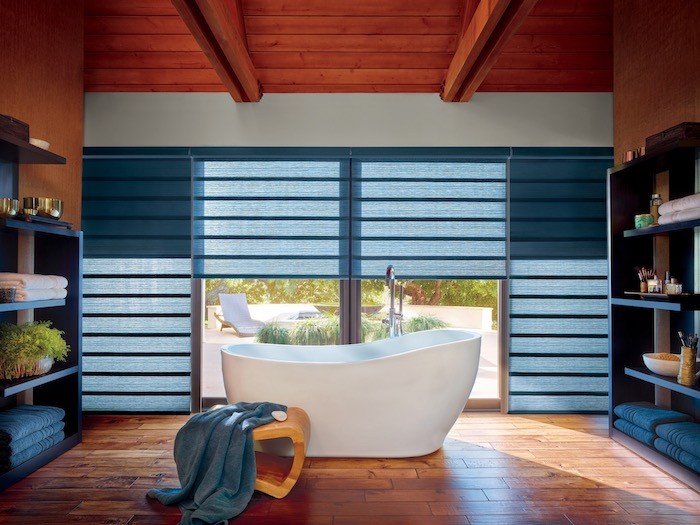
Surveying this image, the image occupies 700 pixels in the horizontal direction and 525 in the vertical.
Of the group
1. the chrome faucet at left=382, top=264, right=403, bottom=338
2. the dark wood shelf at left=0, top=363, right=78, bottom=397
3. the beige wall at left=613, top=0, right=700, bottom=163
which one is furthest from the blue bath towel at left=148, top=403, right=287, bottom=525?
the beige wall at left=613, top=0, right=700, bottom=163

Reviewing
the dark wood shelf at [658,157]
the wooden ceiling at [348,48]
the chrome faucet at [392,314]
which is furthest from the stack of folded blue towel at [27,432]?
the dark wood shelf at [658,157]

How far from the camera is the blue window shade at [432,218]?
13.6ft

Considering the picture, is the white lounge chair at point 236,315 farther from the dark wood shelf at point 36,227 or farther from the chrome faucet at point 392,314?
the dark wood shelf at point 36,227

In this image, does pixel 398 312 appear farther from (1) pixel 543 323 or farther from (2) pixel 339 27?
(2) pixel 339 27

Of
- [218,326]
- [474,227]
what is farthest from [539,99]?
[218,326]

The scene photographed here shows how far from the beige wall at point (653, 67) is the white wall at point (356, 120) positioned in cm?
39

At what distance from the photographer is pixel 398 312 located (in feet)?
13.5

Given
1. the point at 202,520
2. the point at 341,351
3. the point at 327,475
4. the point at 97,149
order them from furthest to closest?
the point at 97,149
the point at 341,351
the point at 327,475
the point at 202,520

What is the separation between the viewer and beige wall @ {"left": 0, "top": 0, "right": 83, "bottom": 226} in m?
3.16

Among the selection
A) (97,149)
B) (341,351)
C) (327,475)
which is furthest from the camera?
(97,149)

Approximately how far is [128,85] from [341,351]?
260cm

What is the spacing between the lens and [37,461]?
2.94m

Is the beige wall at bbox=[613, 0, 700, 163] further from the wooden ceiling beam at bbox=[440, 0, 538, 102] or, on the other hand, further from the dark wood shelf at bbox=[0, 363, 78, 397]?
the dark wood shelf at bbox=[0, 363, 78, 397]

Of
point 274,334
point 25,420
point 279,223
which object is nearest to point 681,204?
point 279,223
